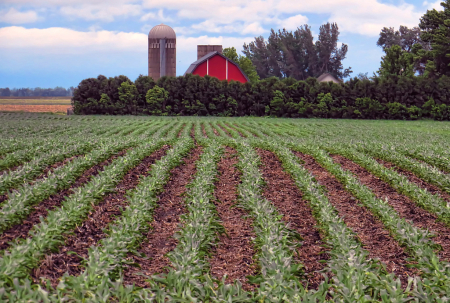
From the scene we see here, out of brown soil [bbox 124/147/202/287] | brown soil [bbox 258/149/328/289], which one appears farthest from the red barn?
brown soil [bbox 124/147/202/287]

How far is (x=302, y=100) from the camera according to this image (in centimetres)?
3906

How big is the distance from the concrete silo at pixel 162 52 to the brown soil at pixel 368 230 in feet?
138

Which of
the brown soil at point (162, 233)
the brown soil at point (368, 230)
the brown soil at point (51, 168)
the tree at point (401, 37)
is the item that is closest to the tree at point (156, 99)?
the brown soil at point (51, 168)

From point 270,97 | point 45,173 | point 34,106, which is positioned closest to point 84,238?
point 45,173

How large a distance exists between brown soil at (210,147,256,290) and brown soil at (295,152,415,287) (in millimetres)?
1668

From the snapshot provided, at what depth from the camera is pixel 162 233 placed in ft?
21.1

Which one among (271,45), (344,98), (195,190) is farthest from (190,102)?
(271,45)

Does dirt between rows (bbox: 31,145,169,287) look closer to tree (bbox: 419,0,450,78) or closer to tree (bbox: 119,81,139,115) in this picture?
tree (bbox: 119,81,139,115)

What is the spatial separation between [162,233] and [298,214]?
2.57 m

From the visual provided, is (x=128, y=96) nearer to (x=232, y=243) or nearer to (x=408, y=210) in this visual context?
(x=408, y=210)

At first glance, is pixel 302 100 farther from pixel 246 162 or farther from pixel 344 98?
pixel 246 162

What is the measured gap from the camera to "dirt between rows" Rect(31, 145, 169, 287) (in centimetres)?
482

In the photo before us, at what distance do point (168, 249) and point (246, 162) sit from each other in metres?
5.51

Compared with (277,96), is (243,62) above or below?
above
